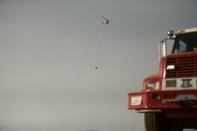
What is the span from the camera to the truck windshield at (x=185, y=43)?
609 centimetres

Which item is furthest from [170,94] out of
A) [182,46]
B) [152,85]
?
[182,46]

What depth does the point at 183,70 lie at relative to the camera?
5430 millimetres

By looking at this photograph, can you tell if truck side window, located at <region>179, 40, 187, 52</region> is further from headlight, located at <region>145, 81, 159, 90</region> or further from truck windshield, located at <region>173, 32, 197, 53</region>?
headlight, located at <region>145, 81, 159, 90</region>

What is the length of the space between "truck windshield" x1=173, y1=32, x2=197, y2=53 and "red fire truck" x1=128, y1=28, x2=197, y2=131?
0.37 feet

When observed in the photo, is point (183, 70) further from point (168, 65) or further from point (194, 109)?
point (194, 109)

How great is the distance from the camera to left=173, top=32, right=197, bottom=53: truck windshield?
20.0ft

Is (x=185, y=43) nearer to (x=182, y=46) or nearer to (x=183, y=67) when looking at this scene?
(x=182, y=46)

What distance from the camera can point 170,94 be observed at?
5219 mm

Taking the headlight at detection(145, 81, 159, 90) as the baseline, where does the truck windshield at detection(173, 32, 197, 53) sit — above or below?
above

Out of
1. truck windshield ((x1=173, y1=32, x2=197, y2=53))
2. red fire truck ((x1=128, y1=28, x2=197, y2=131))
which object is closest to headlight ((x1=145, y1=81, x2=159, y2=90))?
red fire truck ((x1=128, y1=28, x2=197, y2=131))

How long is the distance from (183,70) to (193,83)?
277mm

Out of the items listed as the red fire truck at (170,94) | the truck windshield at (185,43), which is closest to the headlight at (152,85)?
the red fire truck at (170,94)

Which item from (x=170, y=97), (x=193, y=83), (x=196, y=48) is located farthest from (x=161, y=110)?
(x=196, y=48)

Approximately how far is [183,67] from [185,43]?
0.84 metres
